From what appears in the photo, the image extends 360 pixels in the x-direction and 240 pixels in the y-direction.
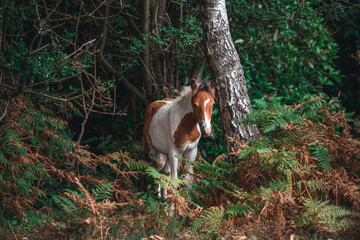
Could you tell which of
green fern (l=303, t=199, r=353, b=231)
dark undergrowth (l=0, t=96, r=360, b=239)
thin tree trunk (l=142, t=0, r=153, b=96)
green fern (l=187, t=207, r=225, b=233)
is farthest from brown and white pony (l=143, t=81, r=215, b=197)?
green fern (l=303, t=199, r=353, b=231)

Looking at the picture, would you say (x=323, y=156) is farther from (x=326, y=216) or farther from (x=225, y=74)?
(x=225, y=74)

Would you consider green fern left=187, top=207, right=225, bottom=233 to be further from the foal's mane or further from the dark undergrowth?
the foal's mane

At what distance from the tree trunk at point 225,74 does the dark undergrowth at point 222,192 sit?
1.00 ft

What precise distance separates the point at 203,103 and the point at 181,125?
0.60 metres

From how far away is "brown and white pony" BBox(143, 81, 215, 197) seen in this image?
4.77 meters

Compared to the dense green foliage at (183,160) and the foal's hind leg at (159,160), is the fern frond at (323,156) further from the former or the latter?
the foal's hind leg at (159,160)

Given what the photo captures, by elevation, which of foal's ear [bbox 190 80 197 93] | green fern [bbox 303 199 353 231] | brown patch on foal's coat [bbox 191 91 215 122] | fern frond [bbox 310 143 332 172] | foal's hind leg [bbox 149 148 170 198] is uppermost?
foal's ear [bbox 190 80 197 93]

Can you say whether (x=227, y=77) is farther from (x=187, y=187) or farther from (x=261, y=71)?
(x=261, y=71)

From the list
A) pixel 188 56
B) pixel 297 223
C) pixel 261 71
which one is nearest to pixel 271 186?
pixel 297 223

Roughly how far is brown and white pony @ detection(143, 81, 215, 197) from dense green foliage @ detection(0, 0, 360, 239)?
14.8 inches

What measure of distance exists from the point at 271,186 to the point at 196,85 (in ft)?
5.08

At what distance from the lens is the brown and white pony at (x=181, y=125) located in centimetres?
477

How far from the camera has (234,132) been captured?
5176 millimetres

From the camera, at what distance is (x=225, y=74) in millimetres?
5246
